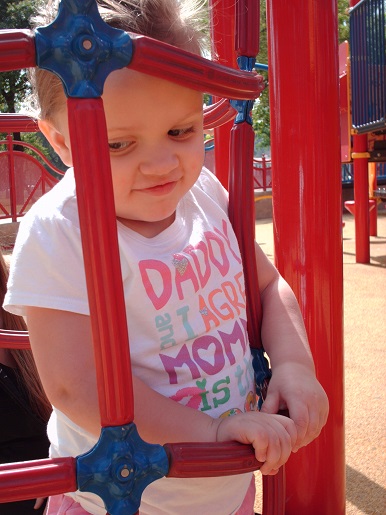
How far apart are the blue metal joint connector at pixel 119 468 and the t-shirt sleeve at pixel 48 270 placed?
165mm

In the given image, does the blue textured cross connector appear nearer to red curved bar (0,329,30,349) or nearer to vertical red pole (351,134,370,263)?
red curved bar (0,329,30,349)

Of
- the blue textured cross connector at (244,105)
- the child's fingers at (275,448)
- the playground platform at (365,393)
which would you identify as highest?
the blue textured cross connector at (244,105)

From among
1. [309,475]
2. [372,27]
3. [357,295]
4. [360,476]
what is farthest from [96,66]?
[372,27]

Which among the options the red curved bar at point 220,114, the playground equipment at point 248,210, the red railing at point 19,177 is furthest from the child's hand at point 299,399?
the red railing at point 19,177

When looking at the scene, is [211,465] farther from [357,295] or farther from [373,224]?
[373,224]

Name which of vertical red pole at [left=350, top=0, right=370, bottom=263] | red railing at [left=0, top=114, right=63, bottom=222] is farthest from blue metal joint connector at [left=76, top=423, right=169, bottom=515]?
red railing at [left=0, top=114, right=63, bottom=222]

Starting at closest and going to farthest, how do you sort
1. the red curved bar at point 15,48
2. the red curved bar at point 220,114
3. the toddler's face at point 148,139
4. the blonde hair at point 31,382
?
1. the red curved bar at point 15,48
2. the toddler's face at point 148,139
3. the red curved bar at point 220,114
4. the blonde hair at point 31,382

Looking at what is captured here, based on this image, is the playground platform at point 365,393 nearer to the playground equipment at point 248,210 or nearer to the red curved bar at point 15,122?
the playground equipment at point 248,210

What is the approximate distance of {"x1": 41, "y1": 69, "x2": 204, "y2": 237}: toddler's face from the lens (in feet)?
2.07

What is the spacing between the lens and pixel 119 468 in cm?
56

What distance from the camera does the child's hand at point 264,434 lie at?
0.64m

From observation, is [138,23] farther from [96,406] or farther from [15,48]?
[96,406]

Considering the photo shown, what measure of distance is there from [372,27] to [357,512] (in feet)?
11.4

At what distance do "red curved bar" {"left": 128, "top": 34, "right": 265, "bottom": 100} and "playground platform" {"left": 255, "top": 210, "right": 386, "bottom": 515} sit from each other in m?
0.81
